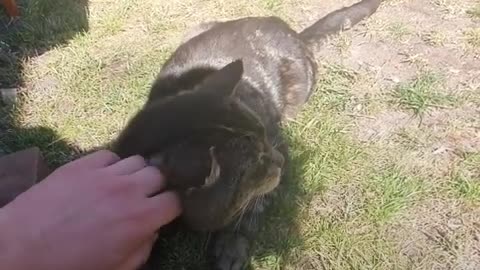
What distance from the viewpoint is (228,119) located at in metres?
2.51

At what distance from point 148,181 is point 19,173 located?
0.95 m

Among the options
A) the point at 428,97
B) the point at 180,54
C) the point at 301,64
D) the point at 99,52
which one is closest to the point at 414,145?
the point at 428,97

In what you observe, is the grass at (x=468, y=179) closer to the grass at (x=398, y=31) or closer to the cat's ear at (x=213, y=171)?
the grass at (x=398, y=31)

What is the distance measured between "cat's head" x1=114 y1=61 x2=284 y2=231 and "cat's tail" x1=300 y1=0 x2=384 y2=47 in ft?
4.06

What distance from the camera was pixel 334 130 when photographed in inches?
134

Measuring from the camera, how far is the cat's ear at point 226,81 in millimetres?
2607

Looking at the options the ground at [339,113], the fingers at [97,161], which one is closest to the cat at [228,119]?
the ground at [339,113]

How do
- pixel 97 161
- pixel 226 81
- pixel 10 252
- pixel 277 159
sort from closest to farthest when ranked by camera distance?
pixel 10 252 < pixel 97 161 < pixel 226 81 < pixel 277 159

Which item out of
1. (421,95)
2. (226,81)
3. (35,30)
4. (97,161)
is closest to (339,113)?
(421,95)

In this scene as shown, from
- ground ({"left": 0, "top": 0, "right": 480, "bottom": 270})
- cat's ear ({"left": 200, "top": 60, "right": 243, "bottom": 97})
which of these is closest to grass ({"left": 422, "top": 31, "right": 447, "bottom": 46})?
ground ({"left": 0, "top": 0, "right": 480, "bottom": 270})

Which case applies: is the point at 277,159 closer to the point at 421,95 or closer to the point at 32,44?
the point at 421,95

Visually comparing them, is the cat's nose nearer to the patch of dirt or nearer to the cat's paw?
the cat's paw

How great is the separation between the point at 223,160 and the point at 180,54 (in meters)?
1.19

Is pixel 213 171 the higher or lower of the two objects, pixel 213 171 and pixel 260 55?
the higher
